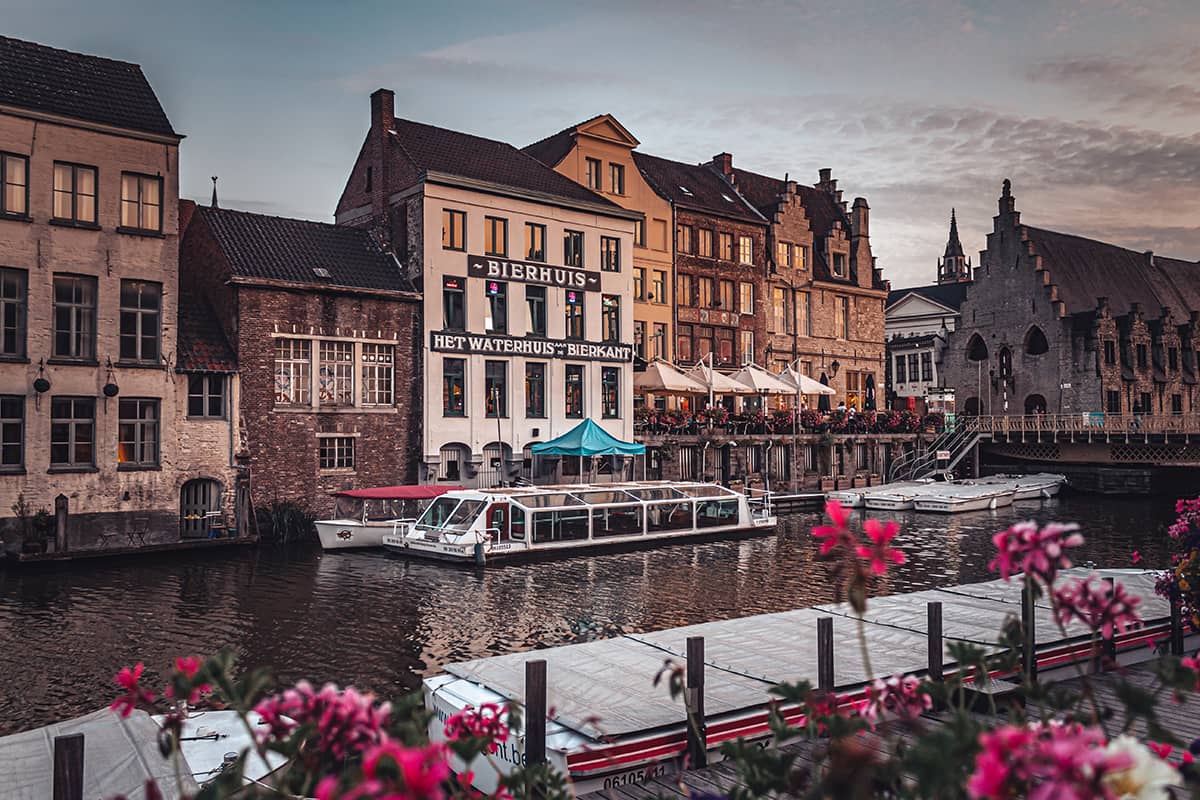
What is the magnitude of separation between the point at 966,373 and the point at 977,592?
5485 centimetres

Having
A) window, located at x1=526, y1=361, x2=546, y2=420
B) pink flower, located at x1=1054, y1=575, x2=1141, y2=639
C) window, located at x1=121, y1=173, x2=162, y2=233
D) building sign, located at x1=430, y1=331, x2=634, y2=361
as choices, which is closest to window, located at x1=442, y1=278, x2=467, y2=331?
building sign, located at x1=430, y1=331, x2=634, y2=361

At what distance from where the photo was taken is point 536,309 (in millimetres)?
39312

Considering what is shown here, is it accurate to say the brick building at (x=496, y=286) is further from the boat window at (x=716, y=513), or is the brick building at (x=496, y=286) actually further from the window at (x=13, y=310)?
the window at (x=13, y=310)

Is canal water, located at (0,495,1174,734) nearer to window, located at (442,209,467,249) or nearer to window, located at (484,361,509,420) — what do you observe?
window, located at (484,361,509,420)

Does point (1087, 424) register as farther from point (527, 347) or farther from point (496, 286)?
point (496, 286)

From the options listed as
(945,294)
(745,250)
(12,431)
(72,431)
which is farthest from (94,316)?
(945,294)

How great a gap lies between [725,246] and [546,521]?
26.0 metres

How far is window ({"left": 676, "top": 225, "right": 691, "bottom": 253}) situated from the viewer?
157 ft

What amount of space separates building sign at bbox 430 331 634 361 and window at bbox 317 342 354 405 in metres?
3.21

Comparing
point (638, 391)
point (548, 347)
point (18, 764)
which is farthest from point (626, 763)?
point (638, 391)

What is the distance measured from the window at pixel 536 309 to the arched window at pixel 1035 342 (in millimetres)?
38935

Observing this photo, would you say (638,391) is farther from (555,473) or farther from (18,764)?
(18,764)

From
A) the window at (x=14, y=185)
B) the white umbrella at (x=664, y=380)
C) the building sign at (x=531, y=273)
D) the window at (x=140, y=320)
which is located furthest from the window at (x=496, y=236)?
the window at (x=14, y=185)

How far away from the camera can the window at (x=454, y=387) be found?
119 feet
